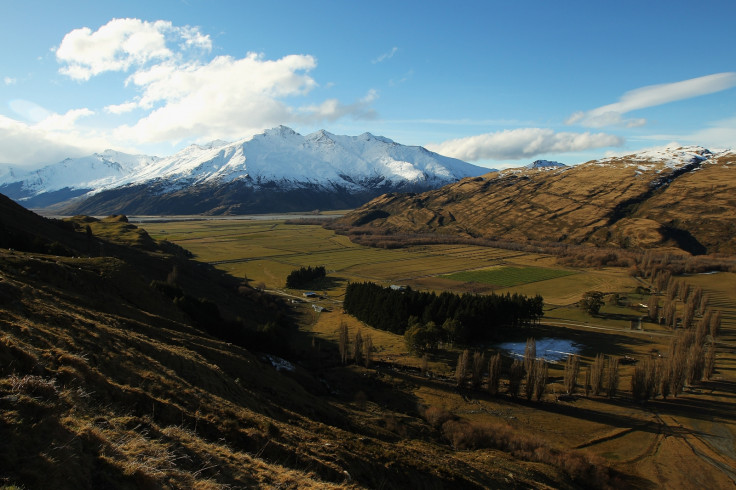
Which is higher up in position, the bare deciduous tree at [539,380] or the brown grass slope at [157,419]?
the brown grass slope at [157,419]

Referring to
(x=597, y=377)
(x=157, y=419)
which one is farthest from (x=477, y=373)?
(x=157, y=419)

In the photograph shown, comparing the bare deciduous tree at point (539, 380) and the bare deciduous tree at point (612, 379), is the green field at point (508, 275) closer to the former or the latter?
the bare deciduous tree at point (612, 379)

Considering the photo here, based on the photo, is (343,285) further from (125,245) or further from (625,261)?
(625,261)

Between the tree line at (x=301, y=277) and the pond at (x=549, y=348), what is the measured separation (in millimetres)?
78016

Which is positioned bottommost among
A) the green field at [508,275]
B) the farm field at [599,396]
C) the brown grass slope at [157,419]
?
the farm field at [599,396]

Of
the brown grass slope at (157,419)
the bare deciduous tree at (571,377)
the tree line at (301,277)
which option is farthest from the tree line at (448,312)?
the tree line at (301,277)

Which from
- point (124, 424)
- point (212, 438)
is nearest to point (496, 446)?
point (212, 438)

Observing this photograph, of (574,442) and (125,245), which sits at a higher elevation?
(125,245)

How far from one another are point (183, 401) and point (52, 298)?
21584 mm

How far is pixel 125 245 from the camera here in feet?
388

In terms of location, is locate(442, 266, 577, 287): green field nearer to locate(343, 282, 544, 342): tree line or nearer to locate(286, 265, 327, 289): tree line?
locate(343, 282, 544, 342): tree line

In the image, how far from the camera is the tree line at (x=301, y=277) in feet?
467

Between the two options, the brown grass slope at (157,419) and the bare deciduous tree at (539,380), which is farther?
the bare deciduous tree at (539,380)

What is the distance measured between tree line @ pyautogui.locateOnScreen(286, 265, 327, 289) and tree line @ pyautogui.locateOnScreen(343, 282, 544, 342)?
4270cm
